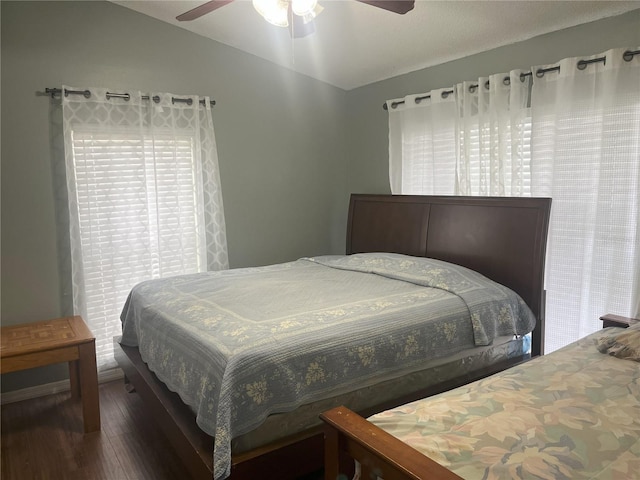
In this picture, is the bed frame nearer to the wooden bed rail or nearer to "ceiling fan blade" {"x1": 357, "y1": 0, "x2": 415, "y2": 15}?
the wooden bed rail

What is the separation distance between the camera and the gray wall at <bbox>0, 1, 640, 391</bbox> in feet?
10.0

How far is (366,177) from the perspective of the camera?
14.4 feet

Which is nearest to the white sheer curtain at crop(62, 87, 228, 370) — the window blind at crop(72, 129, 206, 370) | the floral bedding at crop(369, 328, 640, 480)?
the window blind at crop(72, 129, 206, 370)

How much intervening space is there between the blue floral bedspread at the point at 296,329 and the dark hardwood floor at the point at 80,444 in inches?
18.1

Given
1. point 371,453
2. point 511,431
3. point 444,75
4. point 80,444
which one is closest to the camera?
point 371,453

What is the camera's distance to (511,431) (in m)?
1.40

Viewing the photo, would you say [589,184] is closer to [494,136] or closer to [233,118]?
[494,136]

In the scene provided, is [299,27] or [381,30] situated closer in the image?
[299,27]

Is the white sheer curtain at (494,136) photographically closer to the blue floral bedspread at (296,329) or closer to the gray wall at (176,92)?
the blue floral bedspread at (296,329)

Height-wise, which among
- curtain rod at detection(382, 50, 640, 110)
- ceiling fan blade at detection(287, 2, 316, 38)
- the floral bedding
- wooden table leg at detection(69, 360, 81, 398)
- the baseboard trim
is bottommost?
the baseboard trim

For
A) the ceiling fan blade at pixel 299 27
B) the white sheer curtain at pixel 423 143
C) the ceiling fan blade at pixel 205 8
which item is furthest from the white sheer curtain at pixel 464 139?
the ceiling fan blade at pixel 205 8

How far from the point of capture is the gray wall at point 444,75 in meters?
2.67

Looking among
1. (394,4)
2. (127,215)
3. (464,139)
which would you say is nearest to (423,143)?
(464,139)

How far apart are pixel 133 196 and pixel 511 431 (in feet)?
9.51
